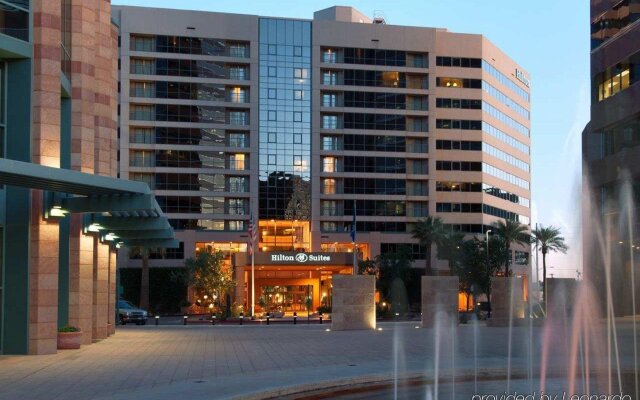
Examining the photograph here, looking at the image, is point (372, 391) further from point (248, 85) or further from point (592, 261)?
point (248, 85)

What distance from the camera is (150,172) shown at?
3752 inches

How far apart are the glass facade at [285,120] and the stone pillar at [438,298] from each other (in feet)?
160

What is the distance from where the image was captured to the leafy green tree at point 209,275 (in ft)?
259

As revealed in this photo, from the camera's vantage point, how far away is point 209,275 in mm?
79188

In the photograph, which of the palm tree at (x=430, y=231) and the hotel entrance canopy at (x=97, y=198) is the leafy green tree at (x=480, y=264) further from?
the hotel entrance canopy at (x=97, y=198)

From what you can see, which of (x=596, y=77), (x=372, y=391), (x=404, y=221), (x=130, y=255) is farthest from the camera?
(x=404, y=221)

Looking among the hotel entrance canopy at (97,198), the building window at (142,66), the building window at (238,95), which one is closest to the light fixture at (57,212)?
the hotel entrance canopy at (97,198)

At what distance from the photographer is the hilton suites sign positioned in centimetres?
8594

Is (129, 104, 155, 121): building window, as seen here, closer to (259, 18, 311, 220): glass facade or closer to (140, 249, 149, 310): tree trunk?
(259, 18, 311, 220): glass facade

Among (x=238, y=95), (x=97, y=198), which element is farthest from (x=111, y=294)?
(x=238, y=95)

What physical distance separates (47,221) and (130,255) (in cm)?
6467

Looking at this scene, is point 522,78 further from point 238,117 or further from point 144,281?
point 144,281

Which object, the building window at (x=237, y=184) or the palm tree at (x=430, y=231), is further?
the building window at (x=237, y=184)

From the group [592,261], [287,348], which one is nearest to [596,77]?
[592,261]
